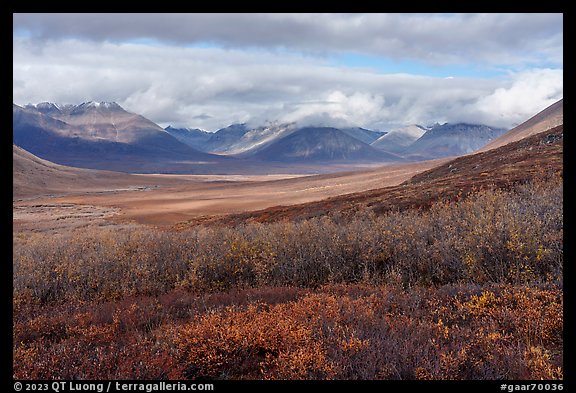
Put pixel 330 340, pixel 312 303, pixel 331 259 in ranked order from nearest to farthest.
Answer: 1. pixel 330 340
2. pixel 312 303
3. pixel 331 259

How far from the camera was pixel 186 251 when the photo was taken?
Answer: 12.4 meters

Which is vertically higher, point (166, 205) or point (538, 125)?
point (538, 125)

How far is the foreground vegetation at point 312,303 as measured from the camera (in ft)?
16.7

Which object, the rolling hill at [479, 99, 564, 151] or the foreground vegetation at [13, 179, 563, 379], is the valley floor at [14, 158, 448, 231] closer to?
the rolling hill at [479, 99, 564, 151]

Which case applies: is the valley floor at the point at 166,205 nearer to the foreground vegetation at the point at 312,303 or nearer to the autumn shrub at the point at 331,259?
the autumn shrub at the point at 331,259

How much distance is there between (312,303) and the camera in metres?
7.15

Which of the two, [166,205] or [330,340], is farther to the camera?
[166,205]

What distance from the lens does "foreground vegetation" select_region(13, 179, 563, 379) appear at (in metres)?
5.08

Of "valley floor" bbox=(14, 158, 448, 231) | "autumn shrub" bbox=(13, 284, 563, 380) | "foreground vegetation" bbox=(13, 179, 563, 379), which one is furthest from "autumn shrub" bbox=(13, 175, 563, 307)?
"valley floor" bbox=(14, 158, 448, 231)

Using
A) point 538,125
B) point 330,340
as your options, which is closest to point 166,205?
point 330,340

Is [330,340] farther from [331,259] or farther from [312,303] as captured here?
[331,259]

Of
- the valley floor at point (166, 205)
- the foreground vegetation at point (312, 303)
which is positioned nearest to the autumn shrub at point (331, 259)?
the foreground vegetation at point (312, 303)
